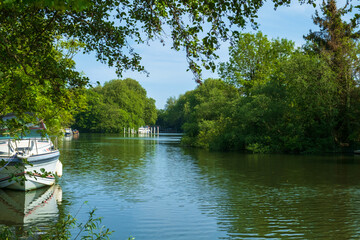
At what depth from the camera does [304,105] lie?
39.9m

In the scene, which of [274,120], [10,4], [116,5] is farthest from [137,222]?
[274,120]

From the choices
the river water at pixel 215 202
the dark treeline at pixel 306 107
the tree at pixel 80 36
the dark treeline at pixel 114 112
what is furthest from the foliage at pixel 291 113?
the dark treeline at pixel 114 112

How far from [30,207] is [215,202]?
21.3 feet

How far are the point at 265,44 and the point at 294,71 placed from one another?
11.3 metres

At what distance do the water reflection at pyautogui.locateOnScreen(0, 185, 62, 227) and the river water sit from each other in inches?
4.3

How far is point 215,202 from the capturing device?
15023mm

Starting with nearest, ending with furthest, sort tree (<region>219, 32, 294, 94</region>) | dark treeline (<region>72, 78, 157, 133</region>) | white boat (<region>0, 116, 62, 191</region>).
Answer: white boat (<region>0, 116, 62, 191</region>) < tree (<region>219, 32, 294, 94</region>) < dark treeline (<region>72, 78, 157, 133</region>)

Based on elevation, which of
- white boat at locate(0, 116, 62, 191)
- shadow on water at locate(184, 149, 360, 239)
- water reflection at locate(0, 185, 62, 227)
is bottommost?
shadow on water at locate(184, 149, 360, 239)

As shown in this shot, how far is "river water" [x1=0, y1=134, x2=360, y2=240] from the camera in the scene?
36.2 ft

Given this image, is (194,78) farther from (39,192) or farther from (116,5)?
(39,192)

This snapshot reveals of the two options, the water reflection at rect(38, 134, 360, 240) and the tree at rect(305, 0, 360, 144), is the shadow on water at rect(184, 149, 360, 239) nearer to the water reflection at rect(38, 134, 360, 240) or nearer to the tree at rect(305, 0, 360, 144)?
the water reflection at rect(38, 134, 360, 240)

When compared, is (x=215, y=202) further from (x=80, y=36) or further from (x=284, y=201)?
(x=80, y=36)

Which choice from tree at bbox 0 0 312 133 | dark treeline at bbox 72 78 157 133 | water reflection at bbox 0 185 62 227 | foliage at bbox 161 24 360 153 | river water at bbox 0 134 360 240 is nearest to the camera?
tree at bbox 0 0 312 133

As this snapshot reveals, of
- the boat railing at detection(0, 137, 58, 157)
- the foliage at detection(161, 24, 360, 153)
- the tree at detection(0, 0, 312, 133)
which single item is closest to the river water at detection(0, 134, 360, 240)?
the boat railing at detection(0, 137, 58, 157)
